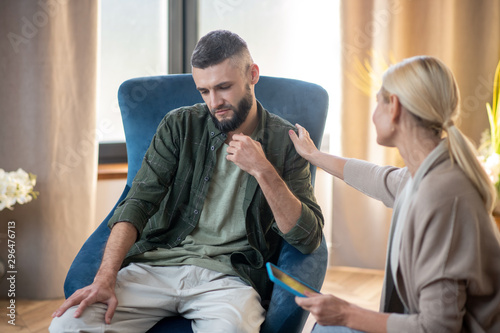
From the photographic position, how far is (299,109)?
1.94m

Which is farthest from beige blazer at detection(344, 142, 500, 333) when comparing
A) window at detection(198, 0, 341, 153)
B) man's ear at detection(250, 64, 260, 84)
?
window at detection(198, 0, 341, 153)

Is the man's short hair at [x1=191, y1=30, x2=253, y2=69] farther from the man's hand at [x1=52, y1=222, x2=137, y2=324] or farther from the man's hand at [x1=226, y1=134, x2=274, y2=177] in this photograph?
the man's hand at [x1=52, y1=222, x2=137, y2=324]

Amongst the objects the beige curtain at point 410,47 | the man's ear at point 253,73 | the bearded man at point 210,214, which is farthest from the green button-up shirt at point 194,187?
the beige curtain at point 410,47

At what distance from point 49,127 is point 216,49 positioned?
1.20 metres

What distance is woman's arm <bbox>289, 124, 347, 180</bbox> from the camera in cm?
163

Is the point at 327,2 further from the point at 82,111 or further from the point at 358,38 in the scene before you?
the point at 82,111

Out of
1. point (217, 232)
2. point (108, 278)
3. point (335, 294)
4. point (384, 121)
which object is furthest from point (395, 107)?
point (335, 294)

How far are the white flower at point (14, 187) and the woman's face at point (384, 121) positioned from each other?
1.65 meters

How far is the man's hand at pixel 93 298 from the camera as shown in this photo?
137cm

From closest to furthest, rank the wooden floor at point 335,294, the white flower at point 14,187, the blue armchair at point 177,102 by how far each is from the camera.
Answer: the blue armchair at point 177,102
the white flower at point 14,187
the wooden floor at point 335,294

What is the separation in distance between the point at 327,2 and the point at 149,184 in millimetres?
1897

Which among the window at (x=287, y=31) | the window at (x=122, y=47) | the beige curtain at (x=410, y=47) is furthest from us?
→ the window at (x=287, y=31)

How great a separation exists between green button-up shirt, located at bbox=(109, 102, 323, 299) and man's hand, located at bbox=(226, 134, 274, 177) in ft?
0.55

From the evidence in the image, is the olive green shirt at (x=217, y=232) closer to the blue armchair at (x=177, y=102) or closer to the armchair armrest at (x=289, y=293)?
the armchair armrest at (x=289, y=293)
